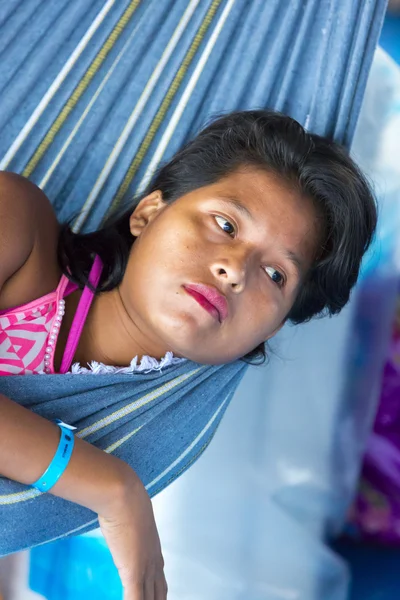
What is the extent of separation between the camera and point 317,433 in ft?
4.45

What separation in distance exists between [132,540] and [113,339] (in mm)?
296

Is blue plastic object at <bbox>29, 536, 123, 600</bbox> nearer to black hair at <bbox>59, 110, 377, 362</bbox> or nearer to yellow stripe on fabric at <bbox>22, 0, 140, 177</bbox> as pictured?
black hair at <bbox>59, 110, 377, 362</bbox>

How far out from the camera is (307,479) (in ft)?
4.36

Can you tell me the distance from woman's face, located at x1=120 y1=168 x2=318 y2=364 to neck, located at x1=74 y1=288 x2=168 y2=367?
0.01 metres

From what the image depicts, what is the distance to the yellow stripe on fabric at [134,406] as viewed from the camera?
92 cm

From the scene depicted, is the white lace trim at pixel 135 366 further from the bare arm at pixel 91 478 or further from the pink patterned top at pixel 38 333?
the bare arm at pixel 91 478

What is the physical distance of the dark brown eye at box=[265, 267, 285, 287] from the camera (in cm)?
97

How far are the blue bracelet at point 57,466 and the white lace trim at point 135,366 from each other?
0.54 feet

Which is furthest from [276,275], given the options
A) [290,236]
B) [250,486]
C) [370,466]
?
[370,466]

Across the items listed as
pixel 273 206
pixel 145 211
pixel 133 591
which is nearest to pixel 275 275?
pixel 273 206

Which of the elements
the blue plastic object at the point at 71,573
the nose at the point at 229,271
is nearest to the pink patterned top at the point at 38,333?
the nose at the point at 229,271

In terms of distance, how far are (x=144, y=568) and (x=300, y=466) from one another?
0.56 meters

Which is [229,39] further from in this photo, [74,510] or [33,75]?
[74,510]

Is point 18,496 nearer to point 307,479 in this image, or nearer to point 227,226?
point 227,226
